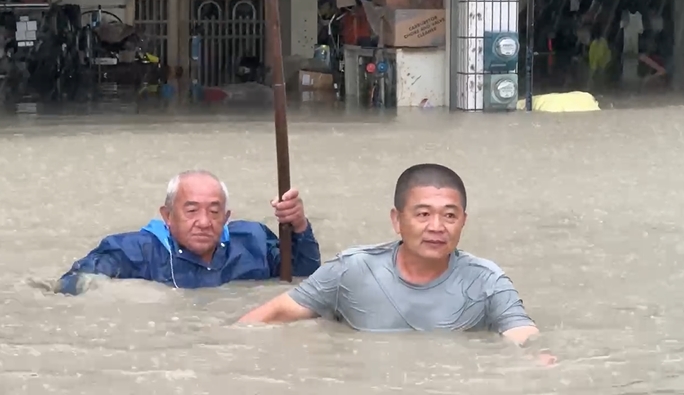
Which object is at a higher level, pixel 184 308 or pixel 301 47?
pixel 301 47

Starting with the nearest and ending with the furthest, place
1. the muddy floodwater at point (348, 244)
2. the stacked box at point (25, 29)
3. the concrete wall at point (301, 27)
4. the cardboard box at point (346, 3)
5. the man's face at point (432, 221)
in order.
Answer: the muddy floodwater at point (348, 244) < the man's face at point (432, 221) < the cardboard box at point (346, 3) < the stacked box at point (25, 29) < the concrete wall at point (301, 27)

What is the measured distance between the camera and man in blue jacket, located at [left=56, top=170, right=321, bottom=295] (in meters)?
5.25

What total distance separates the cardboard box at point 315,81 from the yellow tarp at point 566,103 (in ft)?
15.8

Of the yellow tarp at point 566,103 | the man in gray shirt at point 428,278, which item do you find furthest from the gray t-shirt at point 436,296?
the yellow tarp at point 566,103

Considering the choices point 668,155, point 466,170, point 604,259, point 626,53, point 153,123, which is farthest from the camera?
point 626,53

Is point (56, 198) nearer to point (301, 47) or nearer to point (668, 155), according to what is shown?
point (668, 155)

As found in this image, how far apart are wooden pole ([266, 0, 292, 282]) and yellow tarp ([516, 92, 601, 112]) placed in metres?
9.61

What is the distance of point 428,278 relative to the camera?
451 centimetres

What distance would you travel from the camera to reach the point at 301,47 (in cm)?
2114

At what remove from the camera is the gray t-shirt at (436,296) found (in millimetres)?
4484

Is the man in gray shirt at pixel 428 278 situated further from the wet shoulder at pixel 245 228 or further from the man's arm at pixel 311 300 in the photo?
→ the wet shoulder at pixel 245 228

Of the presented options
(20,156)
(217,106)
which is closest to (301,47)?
(217,106)

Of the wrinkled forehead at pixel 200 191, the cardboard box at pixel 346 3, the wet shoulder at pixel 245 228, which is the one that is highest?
the cardboard box at pixel 346 3

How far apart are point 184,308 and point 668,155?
5764 millimetres
